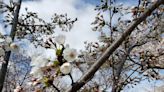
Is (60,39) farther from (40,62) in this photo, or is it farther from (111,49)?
(111,49)

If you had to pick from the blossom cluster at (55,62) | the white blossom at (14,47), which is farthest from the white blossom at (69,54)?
the white blossom at (14,47)

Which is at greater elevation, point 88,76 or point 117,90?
point 88,76

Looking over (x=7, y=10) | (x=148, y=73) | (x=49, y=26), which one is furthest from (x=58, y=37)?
(x=49, y=26)

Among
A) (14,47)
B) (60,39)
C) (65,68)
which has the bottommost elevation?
(14,47)

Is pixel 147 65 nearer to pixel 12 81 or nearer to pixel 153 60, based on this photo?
pixel 153 60

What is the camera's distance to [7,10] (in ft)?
27.8

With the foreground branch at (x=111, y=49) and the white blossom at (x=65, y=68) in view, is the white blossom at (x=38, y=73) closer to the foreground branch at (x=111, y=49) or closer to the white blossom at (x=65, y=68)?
the white blossom at (x=65, y=68)

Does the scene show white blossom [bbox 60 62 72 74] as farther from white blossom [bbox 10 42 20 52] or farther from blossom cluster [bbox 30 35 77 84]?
white blossom [bbox 10 42 20 52]

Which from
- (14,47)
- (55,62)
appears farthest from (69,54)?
(14,47)

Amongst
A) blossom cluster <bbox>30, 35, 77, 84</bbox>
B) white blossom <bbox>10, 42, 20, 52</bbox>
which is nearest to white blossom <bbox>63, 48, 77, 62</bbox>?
blossom cluster <bbox>30, 35, 77, 84</bbox>

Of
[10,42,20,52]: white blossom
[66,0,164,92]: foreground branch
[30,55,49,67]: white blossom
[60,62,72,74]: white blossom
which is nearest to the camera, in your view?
[66,0,164,92]: foreground branch

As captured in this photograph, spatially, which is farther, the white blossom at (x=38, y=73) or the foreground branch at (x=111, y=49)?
the white blossom at (x=38, y=73)

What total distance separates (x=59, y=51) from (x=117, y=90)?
15.5ft

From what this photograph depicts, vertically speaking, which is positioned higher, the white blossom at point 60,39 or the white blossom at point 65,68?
the white blossom at point 60,39
